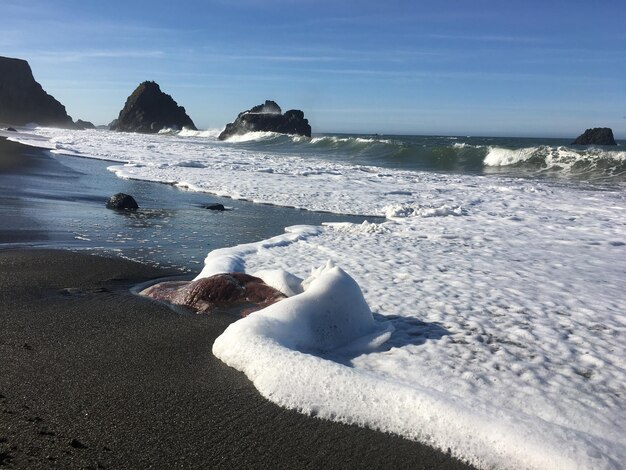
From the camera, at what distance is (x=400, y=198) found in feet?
41.4

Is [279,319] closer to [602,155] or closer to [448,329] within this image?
[448,329]

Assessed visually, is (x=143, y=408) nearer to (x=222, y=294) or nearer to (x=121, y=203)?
(x=222, y=294)

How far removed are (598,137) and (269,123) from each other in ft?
115

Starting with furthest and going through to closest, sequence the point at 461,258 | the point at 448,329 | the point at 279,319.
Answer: the point at 461,258 < the point at 448,329 < the point at 279,319

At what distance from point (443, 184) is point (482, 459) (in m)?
14.4

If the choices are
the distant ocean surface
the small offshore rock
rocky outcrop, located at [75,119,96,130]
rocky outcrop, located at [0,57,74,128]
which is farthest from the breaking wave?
rocky outcrop, located at [75,119,96,130]

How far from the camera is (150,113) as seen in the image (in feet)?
297

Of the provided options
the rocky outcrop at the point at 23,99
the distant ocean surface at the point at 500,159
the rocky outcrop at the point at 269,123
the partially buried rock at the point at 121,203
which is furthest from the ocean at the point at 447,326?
the rocky outcrop at the point at 23,99

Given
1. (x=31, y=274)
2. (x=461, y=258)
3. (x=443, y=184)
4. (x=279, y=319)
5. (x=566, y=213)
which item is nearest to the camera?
(x=279, y=319)

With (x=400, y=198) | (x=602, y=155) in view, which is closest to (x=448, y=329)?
(x=400, y=198)

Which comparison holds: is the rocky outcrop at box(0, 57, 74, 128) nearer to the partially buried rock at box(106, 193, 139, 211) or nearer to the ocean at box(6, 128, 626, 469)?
the partially buried rock at box(106, 193, 139, 211)

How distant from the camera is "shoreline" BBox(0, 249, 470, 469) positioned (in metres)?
2.32

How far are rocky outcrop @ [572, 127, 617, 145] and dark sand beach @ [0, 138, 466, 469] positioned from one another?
52.9 m

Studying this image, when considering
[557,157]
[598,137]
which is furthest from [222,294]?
[598,137]
